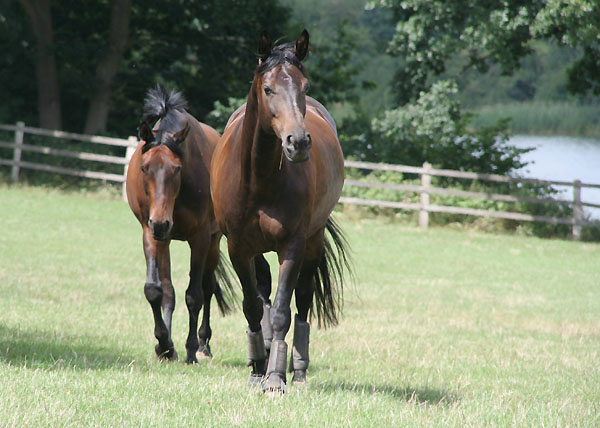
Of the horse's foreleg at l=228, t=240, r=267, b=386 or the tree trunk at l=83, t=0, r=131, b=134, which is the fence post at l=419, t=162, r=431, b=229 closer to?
the tree trunk at l=83, t=0, r=131, b=134

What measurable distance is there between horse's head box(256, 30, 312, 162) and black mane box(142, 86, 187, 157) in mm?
1767

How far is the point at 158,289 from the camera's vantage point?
6.54 m

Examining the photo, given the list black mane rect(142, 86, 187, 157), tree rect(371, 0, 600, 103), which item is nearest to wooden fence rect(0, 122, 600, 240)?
tree rect(371, 0, 600, 103)

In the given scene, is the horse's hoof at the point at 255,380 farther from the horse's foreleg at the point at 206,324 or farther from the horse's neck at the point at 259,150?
the horse's foreleg at the point at 206,324

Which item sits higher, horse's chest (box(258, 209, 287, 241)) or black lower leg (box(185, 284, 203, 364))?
horse's chest (box(258, 209, 287, 241))

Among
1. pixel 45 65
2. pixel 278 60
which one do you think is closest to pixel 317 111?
pixel 278 60

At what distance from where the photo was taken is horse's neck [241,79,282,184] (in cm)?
502

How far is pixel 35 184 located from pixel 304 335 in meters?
18.4

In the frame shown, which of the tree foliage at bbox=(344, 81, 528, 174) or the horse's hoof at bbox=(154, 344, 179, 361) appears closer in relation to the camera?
the horse's hoof at bbox=(154, 344, 179, 361)

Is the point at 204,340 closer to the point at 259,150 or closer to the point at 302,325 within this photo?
the point at 302,325

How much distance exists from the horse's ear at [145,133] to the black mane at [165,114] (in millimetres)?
33

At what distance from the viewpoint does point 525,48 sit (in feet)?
62.8

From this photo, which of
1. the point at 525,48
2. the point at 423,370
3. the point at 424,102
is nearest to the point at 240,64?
the point at 424,102

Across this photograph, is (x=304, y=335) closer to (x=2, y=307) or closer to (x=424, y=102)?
(x=2, y=307)
